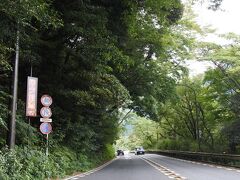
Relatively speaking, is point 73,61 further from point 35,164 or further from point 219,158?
point 219,158

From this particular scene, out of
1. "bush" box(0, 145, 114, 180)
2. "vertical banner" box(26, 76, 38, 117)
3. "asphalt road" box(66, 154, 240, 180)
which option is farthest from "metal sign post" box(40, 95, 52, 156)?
"asphalt road" box(66, 154, 240, 180)

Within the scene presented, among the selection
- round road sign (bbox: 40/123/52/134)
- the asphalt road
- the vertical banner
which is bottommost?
the asphalt road

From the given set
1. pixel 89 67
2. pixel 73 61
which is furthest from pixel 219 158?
pixel 73 61

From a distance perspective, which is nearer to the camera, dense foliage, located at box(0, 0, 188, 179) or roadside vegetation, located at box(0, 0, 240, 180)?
dense foliage, located at box(0, 0, 188, 179)

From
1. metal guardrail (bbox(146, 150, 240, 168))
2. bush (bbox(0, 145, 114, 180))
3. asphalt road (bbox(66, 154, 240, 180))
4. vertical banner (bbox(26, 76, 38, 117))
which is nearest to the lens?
bush (bbox(0, 145, 114, 180))

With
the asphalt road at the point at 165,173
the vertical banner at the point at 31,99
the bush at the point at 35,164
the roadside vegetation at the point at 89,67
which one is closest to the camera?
the bush at the point at 35,164

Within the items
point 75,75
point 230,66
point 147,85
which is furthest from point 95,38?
point 230,66

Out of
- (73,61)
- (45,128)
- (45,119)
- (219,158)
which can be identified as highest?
(73,61)

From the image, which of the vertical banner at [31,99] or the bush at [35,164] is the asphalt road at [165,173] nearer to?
the bush at [35,164]

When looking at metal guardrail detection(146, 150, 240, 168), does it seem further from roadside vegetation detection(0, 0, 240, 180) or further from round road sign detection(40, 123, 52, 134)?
round road sign detection(40, 123, 52, 134)

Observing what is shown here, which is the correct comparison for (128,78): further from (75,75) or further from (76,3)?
(76,3)

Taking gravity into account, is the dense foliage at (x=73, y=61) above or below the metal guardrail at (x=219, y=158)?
above

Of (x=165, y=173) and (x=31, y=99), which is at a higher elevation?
(x=31, y=99)

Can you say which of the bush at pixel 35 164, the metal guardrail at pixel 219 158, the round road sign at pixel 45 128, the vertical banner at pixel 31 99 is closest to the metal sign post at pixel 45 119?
the round road sign at pixel 45 128
